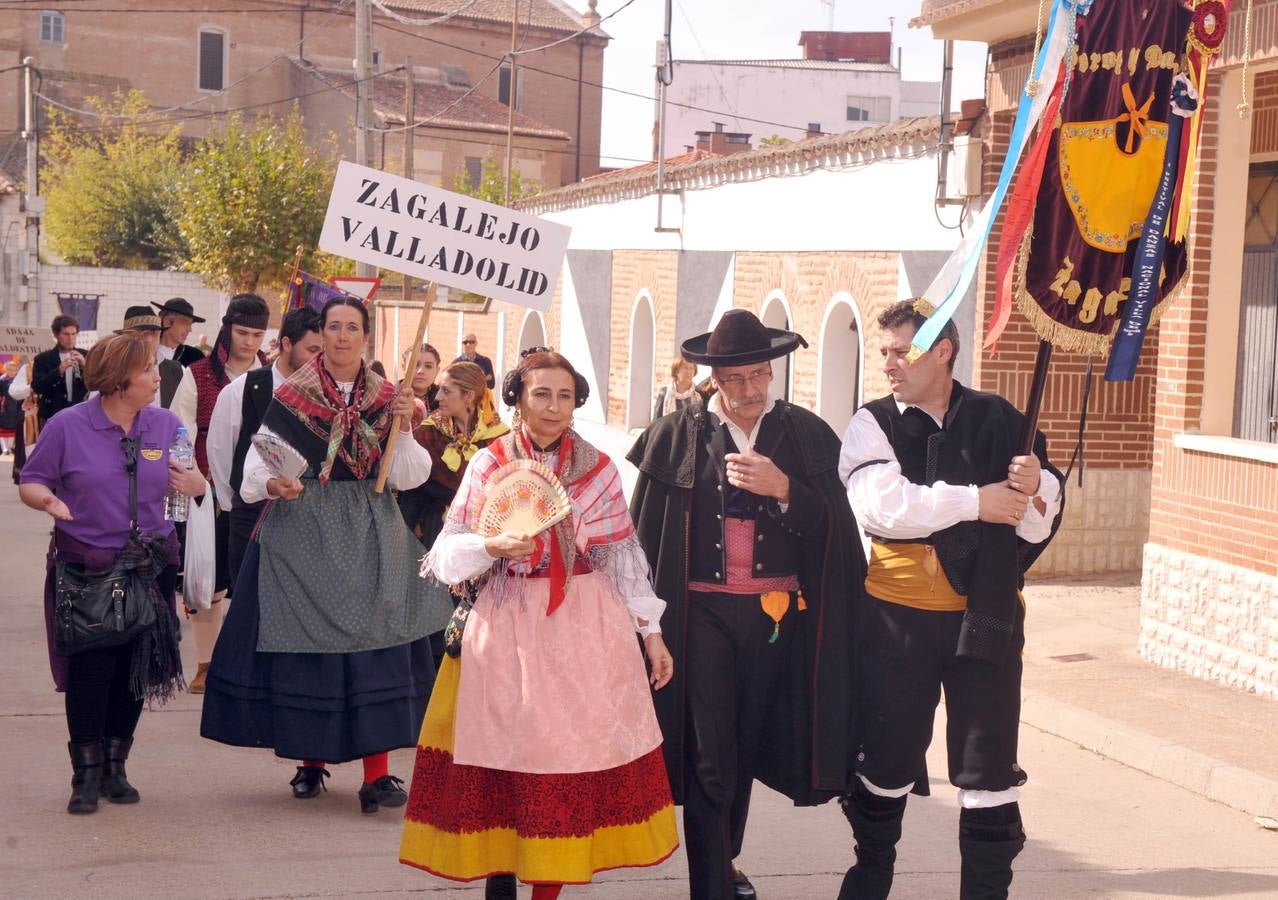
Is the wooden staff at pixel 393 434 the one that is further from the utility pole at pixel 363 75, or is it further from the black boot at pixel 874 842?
the utility pole at pixel 363 75

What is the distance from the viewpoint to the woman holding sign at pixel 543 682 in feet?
15.9

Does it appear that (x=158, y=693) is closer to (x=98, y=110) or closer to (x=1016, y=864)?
(x=1016, y=864)

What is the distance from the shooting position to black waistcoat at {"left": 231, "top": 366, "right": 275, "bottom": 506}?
6.96 metres

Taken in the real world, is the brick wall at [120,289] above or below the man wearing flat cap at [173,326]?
above

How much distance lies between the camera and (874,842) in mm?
5074

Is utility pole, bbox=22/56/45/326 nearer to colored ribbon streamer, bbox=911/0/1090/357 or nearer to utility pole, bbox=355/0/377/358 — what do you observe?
utility pole, bbox=355/0/377/358

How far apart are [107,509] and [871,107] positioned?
5275 centimetres

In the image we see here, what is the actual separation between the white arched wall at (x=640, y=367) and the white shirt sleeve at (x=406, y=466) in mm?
17198

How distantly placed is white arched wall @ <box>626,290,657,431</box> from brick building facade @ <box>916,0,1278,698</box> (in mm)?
14206

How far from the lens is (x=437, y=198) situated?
6.37 m

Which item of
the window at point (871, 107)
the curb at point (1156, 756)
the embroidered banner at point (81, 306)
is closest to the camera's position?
the curb at point (1156, 756)

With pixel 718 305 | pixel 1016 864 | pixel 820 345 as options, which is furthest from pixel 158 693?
pixel 718 305

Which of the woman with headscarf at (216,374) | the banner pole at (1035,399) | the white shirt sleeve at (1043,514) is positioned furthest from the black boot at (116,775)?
→ the banner pole at (1035,399)

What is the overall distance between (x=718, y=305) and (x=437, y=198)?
45.3 feet
